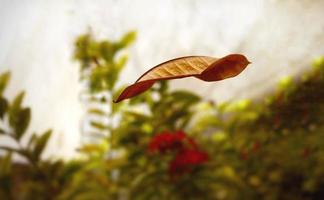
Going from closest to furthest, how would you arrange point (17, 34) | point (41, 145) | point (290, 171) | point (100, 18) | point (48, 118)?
point (41, 145)
point (290, 171)
point (100, 18)
point (17, 34)
point (48, 118)

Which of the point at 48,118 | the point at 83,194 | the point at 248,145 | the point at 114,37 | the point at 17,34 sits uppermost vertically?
the point at 17,34

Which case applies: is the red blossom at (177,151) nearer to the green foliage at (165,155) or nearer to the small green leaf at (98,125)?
the green foliage at (165,155)

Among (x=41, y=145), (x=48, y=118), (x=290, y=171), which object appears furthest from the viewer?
(x=48, y=118)

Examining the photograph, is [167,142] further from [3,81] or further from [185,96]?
[3,81]

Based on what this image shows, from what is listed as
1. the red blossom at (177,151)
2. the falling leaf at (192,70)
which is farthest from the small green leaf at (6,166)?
the falling leaf at (192,70)

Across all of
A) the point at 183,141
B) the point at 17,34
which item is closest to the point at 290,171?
the point at 183,141

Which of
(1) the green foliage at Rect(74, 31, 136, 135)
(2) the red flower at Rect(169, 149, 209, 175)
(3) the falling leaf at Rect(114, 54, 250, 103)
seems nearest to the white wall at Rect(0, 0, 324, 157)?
(1) the green foliage at Rect(74, 31, 136, 135)

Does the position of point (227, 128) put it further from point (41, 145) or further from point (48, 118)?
point (48, 118)
